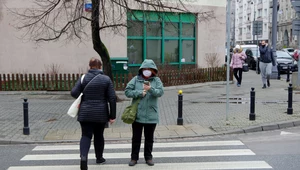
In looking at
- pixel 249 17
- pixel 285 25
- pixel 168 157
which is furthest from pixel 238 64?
pixel 249 17

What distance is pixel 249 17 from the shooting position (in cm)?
Answer: 8206

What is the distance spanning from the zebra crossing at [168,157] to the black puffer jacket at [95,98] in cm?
96

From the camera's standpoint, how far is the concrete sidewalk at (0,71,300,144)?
28.2 ft

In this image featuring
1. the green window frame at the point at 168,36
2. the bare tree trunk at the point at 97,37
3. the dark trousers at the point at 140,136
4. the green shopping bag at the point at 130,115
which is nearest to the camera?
the green shopping bag at the point at 130,115

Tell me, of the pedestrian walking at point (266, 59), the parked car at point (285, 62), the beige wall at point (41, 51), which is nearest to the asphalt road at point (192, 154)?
the pedestrian walking at point (266, 59)

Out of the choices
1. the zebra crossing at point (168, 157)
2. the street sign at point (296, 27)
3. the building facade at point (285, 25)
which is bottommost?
the zebra crossing at point (168, 157)

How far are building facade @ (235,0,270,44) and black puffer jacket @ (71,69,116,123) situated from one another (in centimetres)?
6427

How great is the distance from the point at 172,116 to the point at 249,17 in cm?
7634

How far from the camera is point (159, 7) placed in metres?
11.8

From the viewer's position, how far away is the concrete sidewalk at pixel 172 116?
8609 millimetres

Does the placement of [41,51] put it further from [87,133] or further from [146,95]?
[146,95]

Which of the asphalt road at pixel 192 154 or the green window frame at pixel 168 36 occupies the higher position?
the green window frame at pixel 168 36

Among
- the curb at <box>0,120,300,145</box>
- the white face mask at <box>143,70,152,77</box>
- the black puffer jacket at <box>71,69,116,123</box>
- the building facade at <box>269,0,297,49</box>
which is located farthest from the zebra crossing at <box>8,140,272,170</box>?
the building facade at <box>269,0,297,49</box>

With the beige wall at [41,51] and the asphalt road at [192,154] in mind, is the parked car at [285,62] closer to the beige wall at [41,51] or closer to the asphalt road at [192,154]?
the beige wall at [41,51]
